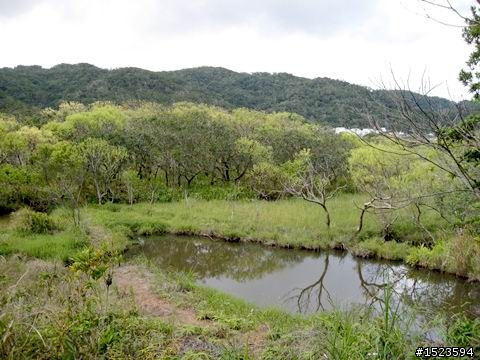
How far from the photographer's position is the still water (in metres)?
12.4

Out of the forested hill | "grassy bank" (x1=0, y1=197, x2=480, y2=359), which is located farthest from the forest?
the forested hill

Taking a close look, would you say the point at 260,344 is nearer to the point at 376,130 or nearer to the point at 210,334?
the point at 210,334

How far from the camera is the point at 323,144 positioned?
32.3 metres

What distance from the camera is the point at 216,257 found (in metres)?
17.4

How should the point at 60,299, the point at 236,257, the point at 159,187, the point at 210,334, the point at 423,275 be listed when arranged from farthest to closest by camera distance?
the point at 159,187
the point at 236,257
the point at 423,275
the point at 210,334
the point at 60,299

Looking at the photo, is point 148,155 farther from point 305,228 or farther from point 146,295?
point 146,295

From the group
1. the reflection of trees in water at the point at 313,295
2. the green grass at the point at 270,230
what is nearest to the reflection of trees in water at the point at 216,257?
the green grass at the point at 270,230

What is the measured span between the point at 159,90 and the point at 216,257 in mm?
56494

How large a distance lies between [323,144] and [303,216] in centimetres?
1324

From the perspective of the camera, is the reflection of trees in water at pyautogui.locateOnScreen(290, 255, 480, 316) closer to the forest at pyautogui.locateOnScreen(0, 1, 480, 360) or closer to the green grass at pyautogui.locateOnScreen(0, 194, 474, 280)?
the forest at pyautogui.locateOnScreen(0, 1, 480, 360)

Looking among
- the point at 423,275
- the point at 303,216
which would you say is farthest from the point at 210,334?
the point at 303,216

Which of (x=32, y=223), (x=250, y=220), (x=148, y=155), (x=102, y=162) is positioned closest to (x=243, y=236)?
(x=250, y=220)

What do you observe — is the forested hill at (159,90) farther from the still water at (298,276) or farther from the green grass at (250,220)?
the still water at (298,276)

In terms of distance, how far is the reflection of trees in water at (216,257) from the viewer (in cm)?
1591
